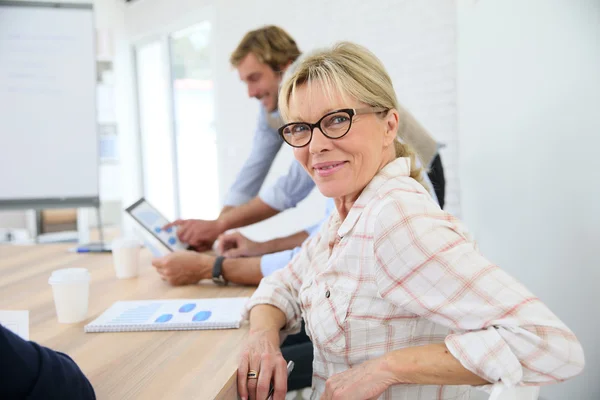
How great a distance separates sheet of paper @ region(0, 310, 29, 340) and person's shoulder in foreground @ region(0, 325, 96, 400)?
28 centimetres

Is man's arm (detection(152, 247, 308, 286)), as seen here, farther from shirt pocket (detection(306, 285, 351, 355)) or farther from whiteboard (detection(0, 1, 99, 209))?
whiteboard (detection(0, 1, 99, 209))

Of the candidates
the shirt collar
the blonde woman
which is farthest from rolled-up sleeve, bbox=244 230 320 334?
the shirt collar

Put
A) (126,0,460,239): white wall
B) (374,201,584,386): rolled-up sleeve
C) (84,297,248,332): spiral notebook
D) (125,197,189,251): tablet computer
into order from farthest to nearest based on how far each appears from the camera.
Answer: (126,0,460,239): white wall → (125,197,189,251): tablet computer → (84,297,248,332): spiral notebook → (374,201,584,386): rolled-up sleeve

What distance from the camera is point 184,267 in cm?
141

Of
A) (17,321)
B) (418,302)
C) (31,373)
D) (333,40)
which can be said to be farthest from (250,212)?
(31,373)

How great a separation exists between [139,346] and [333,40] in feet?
3.29

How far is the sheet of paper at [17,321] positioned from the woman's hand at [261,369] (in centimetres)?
38

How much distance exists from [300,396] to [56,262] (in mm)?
981

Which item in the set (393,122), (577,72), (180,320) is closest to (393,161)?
(393,122)

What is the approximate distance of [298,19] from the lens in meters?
3.79

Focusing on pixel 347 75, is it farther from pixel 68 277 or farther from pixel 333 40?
pixel 68 277

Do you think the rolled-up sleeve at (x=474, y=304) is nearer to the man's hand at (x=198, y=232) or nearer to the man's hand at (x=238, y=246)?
the man's hand at (x=238, y=246)

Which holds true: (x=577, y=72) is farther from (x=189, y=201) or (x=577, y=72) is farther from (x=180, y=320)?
(x=189, y=201)

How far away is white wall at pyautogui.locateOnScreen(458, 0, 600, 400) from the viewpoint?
1436mm
